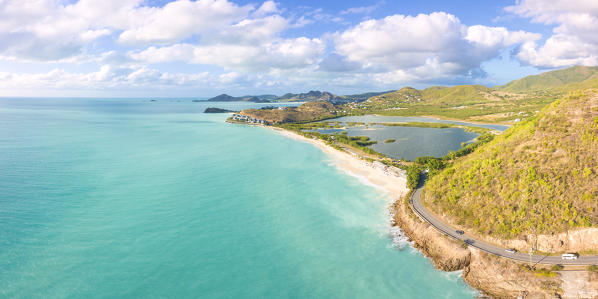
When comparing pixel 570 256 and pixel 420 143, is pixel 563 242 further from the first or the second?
pixel 420 143

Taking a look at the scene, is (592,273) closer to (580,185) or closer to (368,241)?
(580,185)

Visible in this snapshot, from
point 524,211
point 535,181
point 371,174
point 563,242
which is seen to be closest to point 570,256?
point 563,242

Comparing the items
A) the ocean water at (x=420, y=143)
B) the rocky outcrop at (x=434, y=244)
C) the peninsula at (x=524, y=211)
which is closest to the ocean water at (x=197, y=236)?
the rocky outcrop at (x=434, y=244)

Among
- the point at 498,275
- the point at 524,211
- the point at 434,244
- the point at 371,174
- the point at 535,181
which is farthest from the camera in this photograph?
the point at 371,174

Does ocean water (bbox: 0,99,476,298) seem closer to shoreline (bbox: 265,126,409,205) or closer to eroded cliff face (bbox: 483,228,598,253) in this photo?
shoreline (bbox: 265,126,409,205)

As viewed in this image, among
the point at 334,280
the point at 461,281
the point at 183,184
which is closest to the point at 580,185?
the point at 461,281

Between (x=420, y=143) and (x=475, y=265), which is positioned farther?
(x=420, y=143)

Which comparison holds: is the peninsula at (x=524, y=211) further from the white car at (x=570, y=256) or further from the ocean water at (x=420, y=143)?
the ocean water at (x=420, y=143)
